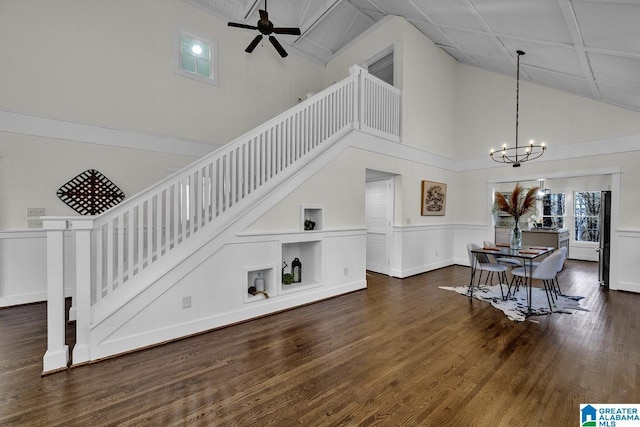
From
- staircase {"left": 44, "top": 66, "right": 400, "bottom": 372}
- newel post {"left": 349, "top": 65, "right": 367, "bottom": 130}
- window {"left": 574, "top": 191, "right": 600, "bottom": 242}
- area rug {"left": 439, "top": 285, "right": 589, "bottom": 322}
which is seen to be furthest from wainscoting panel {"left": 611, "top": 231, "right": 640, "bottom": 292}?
newel post {"left": 349, "top": 65, "right": 367, "bottom": 130}

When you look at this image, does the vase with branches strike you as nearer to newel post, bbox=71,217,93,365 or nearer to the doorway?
the doorway

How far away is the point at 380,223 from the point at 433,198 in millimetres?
1459

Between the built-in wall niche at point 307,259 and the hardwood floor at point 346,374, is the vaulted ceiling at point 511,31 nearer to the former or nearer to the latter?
the hardwood floor at point 346,374

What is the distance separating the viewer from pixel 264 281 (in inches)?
149

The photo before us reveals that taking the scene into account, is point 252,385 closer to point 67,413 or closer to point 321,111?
point 67,413

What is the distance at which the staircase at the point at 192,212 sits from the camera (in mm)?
2469

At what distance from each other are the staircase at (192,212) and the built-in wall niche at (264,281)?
0.66 metres

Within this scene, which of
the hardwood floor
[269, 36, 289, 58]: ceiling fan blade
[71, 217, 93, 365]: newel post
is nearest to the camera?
the hardwood floor

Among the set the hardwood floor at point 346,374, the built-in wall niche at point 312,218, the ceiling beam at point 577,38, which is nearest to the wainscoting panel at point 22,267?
the hardwood floor at point 346,374

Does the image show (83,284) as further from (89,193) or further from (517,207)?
(517,207)

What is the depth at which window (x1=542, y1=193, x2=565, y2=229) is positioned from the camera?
869cm

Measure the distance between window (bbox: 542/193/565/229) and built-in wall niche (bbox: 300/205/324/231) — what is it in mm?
8513

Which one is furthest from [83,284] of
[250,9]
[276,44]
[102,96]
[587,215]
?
[587,215]

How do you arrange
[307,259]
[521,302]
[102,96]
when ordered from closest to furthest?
1. [521,302]
2. [102,96]
3. [307,259]
